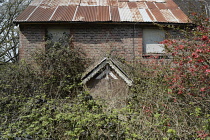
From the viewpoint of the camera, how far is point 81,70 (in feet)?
32.9

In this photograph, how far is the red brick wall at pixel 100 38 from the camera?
34.0 ft

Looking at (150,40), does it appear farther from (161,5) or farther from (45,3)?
(45,3)

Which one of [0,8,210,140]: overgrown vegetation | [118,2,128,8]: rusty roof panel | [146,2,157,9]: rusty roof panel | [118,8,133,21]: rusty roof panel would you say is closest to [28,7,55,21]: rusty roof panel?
[0,8,210,140]: overgrown vegetation

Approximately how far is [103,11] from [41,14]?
134 inches

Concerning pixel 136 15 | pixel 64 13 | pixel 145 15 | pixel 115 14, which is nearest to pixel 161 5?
pixel 145 15

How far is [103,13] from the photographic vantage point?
35.2 ft

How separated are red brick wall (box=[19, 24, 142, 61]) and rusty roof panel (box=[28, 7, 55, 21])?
1.49 ft

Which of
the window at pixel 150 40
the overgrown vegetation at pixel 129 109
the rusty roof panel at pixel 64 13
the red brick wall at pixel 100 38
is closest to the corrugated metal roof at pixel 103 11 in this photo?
the rusty roof panel at pixel 64 13

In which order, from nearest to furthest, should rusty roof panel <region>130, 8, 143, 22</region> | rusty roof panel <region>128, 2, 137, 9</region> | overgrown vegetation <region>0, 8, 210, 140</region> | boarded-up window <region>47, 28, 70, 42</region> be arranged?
overgrown vegetation <region>0, 8, 210, 140</region>
rusty roof panel <region>130, 8, 143, 22</region>
boarded-up window <region>47, 28, 70, 42</region>
rusty roof panel <region>128, 2, 137, 9</region>

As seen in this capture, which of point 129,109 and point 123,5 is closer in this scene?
point 129,109

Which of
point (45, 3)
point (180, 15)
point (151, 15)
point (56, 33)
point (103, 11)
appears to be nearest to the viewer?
point (56, 33)

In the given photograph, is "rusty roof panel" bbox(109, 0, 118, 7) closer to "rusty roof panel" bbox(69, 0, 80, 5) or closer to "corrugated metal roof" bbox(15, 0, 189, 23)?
"corrugated metal roof" bbox(15, 0, 189, 23)

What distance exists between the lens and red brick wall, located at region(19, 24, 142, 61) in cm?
1038

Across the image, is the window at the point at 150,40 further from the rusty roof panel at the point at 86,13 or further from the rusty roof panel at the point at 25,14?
the rusty roof panel at the point at 25,14
